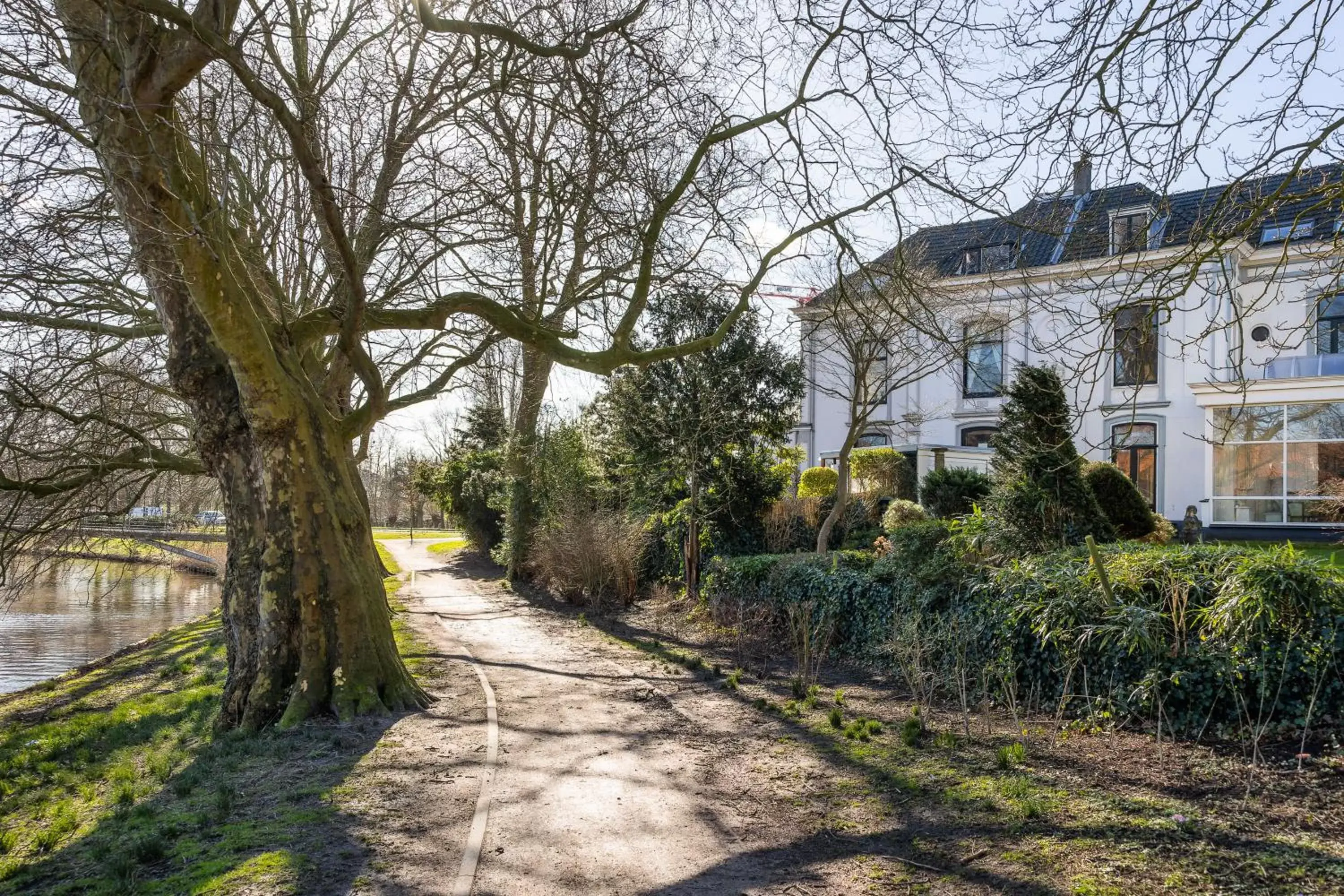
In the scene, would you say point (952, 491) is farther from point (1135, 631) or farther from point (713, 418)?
point (1135, 631)

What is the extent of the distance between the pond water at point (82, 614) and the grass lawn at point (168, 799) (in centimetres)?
245

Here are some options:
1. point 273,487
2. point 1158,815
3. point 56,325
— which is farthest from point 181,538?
point 1158,815

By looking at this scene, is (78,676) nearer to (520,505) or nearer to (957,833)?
(520,505)

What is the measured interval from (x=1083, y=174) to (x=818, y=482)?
18.0 metres

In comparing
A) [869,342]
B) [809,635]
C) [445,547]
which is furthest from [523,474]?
[445,547]

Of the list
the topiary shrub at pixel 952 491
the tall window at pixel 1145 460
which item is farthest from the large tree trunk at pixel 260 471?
the tall window at pixel 1145 460

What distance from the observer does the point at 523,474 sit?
23.6 m

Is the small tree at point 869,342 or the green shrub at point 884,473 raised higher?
the small tree at point 869,342

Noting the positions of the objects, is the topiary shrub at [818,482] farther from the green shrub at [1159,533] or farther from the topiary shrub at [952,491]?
the green shrub at [1159,533]

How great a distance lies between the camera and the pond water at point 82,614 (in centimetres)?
1644

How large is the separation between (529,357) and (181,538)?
837 cm

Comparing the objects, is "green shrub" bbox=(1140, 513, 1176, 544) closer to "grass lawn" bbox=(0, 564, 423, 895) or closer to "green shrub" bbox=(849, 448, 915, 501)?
"green shrub" bbox=(849, 448, 915, 501)

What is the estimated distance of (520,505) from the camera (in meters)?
23.3

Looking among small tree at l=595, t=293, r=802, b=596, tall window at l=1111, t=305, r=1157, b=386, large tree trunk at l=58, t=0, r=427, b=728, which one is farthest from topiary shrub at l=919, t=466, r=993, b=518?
large tree trunk at l=58, t=0, r=427, b=728
